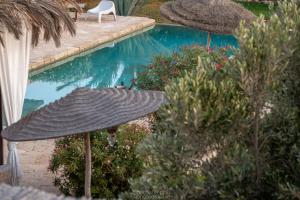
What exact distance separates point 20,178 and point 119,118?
8.62 feet

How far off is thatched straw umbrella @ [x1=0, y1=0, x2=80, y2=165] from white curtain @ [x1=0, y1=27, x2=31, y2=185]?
5.3 inches

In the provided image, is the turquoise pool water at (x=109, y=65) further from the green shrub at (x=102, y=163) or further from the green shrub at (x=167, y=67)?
the green shrub at (x=102, y=163)

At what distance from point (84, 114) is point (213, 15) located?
8.47 metres

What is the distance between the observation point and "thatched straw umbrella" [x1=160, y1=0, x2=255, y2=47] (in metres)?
13.9

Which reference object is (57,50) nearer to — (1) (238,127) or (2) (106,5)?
(2) (106,5)

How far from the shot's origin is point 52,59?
53.0 ft

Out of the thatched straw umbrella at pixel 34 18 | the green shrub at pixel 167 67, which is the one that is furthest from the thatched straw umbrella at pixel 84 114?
the green shrub at pixel 167 67

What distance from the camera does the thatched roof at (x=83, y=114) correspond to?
5.77 metres

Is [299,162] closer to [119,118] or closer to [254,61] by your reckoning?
[254,61]

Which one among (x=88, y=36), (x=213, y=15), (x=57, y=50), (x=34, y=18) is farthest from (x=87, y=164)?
(x=88, y=36)

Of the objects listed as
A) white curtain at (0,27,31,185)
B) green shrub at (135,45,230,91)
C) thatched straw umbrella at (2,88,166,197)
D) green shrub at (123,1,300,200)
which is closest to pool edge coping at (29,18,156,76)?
green shrub at (135,45,230,91)

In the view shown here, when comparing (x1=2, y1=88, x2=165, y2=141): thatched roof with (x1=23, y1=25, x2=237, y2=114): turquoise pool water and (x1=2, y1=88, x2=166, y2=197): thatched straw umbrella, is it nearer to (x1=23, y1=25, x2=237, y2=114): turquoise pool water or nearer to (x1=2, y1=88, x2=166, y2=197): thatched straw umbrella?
(x1=2, y1=88, x2=166, y2=197): thatched straw umbrella

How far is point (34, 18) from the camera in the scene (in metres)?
7.89

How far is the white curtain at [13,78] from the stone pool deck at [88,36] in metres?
7.30
